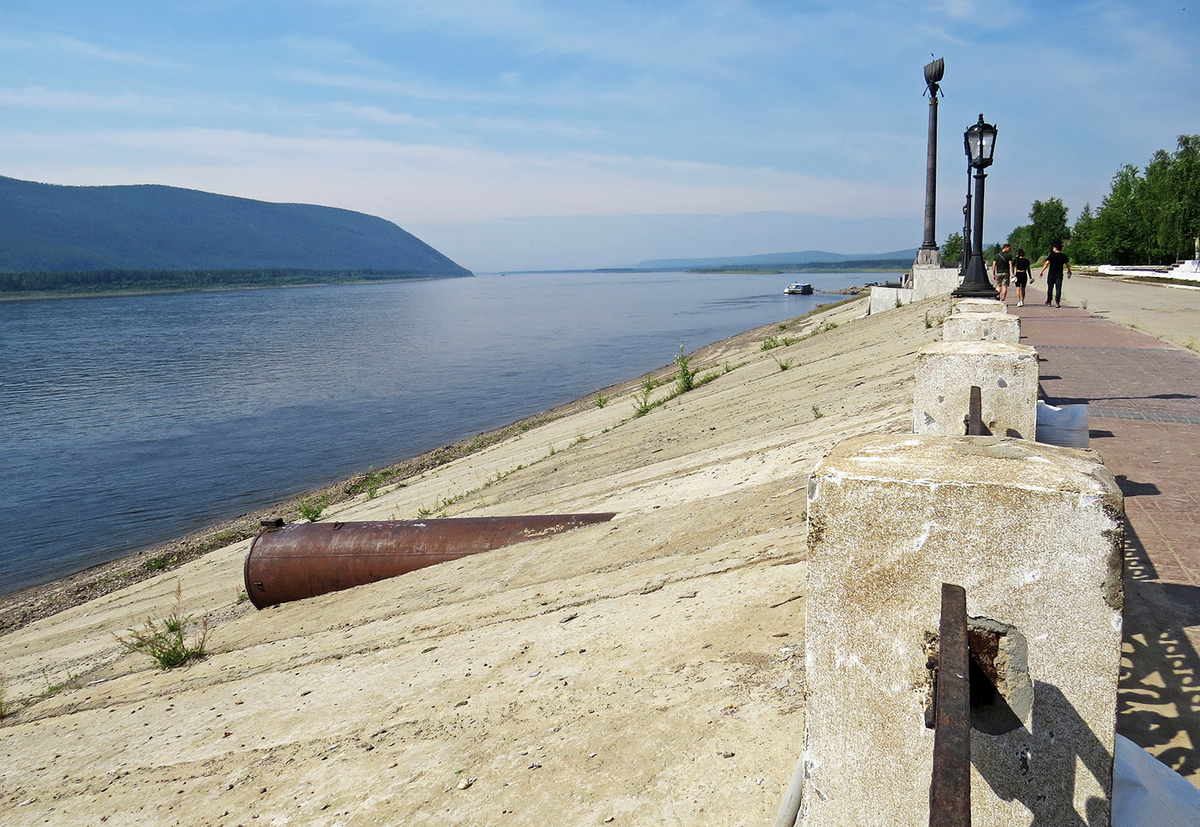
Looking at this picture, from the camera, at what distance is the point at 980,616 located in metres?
1.48

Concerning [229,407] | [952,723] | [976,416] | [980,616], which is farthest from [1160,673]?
[229,407]

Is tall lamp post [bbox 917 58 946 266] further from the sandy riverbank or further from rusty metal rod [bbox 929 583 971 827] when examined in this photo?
rusty metal rod [bbox 929 583 971 827]

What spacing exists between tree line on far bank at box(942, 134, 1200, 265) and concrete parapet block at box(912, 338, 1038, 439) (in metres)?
40.9

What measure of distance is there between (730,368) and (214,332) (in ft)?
170

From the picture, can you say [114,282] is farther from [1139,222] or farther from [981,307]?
[981,307]

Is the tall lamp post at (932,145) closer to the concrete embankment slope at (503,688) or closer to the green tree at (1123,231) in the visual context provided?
the concrete embankment slope at (503,688)

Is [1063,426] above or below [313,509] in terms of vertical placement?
above

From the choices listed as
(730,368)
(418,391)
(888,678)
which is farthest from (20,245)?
(888,678)

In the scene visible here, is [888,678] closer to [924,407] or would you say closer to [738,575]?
[924,407]

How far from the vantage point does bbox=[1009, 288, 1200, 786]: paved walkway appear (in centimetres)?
281

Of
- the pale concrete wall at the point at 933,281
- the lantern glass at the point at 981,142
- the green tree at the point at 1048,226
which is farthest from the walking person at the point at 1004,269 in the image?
the green tree at the point at 1048,226

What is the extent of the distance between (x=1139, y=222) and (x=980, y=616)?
218ft

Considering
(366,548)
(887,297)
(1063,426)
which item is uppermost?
(887,297)

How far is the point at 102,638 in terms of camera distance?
8.22 meters
